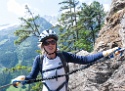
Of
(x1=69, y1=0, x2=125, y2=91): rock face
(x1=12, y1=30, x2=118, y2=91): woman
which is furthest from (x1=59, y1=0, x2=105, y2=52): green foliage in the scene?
(x1=12, y1=30, x2=118, y2=91): woman

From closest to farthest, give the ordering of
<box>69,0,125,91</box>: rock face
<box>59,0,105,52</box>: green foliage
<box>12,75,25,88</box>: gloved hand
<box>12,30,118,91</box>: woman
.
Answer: <box>12,30,118,91</box>: woman
<box>12,75,25,88</box>: gloved hand
<box>69,0,125,91</box>: rock face
<box>59,0,105,52</box>: green foliage

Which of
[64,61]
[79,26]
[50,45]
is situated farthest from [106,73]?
[79,26]

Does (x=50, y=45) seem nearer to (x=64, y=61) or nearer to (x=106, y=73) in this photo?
(x=64, y=61)

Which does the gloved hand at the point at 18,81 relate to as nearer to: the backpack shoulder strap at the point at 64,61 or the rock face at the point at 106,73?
the backpack shoulder strap at the point at 64,61

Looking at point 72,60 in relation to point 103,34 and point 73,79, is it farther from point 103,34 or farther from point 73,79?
point 103,34

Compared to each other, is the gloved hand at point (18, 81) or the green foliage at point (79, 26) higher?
the gloved hand at point (18, 81)

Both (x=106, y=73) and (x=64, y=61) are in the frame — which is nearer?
(x=64, y=61)

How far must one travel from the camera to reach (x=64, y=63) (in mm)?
5781

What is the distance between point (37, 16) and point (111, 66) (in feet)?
87.7

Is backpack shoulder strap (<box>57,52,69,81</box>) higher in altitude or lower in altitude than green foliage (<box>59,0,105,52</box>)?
higher

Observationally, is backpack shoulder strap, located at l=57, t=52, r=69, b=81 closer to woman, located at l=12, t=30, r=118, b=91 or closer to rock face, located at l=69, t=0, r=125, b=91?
woman, located at l=12, t=30, r=118, b=91

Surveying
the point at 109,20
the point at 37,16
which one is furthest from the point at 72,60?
the point at 37,16

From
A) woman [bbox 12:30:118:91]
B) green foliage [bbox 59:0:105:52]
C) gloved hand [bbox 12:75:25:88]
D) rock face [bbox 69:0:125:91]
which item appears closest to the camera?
woman [bbox 12:30:118:91]

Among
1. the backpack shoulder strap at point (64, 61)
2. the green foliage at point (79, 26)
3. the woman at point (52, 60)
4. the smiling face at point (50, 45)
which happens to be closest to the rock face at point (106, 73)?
the woman at point (52, 60)
